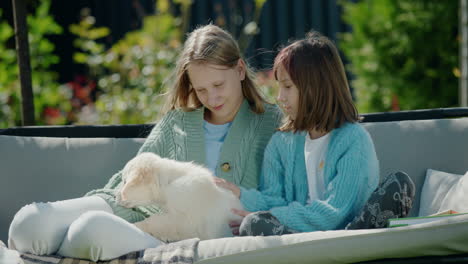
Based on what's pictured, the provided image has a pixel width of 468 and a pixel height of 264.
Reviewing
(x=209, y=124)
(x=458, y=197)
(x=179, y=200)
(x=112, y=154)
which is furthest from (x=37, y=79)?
(x=458, y=197)

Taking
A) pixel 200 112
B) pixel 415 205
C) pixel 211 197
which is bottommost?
pixel 415 205

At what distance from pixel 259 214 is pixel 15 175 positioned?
1.64 m

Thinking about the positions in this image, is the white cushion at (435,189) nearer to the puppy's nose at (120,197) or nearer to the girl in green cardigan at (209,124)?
the girl in green cardigan at (209,124)

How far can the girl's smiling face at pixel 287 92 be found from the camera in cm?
300

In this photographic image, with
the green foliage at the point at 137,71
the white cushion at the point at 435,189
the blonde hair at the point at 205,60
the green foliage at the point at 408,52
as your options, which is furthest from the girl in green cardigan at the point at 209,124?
the green foliage at the point at 408,52

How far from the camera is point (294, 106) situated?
3.02 meters

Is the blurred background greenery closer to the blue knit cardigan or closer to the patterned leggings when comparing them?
the blue knit cardigan

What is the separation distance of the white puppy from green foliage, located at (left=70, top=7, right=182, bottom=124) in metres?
2.69

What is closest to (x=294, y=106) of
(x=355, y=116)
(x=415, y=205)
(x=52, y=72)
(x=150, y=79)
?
(x=355, y=116)

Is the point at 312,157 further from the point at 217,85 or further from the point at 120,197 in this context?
the point at 120,197

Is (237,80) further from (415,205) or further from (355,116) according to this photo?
(415,205)

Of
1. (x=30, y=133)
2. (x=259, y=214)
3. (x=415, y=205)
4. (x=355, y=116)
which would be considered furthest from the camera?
(x=30, y=133)

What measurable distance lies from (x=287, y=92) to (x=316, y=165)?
393 millimetres

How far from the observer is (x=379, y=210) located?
2584 millimetres
